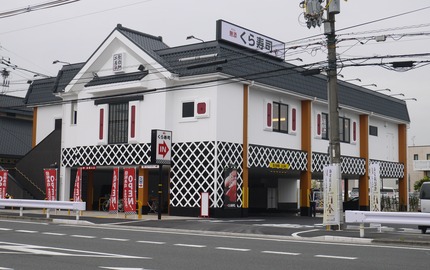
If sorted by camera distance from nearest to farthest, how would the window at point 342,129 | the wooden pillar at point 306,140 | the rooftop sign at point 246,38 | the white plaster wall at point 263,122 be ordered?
the rooftop sign at point 246,38, the white plaster wall at point 263,122, the wooden pillar at point 306,140, the window at point 342,129

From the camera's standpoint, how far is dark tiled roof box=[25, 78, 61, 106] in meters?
38.1

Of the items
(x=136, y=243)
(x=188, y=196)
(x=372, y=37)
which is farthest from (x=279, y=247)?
(x=188, y=196)

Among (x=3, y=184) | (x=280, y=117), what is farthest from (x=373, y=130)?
(x=3, y=184)

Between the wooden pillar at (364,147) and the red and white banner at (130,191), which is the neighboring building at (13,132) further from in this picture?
the wooden pillar at (364,147)

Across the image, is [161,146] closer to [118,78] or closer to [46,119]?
[118,78]

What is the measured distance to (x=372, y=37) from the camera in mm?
21219

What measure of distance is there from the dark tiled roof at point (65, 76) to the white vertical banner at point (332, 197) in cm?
1938

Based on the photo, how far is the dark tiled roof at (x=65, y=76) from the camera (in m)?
35.2

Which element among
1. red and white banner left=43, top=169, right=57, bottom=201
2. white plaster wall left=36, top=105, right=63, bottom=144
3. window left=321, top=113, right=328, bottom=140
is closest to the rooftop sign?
window left=321, top=113, right=328, bottom=140

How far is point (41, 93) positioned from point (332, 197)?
963 inches

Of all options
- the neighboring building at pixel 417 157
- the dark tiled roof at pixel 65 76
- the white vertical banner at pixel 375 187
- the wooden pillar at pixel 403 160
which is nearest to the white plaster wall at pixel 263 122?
the white vertical banner at pixel 375 187

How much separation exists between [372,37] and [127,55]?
1498cm

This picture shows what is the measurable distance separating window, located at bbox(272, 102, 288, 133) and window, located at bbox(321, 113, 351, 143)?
389cm

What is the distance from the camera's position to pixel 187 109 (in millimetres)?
29891
